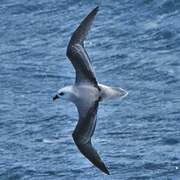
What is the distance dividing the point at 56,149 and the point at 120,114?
1781 millimetres

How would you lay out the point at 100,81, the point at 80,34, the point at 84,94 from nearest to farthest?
the point at 84,94
the point at 80,34
the point at 100,81

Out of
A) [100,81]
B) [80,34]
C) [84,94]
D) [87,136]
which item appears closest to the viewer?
[87,136]

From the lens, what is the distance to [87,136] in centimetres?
1538

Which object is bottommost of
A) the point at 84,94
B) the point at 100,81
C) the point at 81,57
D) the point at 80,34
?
the point at 100,81

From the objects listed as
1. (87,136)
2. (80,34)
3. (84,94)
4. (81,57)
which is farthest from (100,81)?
(87,136)

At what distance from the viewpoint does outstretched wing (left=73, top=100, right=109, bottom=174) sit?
591 inches

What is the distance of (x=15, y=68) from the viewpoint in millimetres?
24672

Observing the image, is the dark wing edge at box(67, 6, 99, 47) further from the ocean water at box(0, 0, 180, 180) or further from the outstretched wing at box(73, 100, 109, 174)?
the ocean water at box(0, 0, 180, 180)

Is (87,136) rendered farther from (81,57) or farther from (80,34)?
(80,34)

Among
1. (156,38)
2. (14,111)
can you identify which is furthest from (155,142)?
(156,38)

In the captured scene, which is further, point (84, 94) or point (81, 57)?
point (81, 57)

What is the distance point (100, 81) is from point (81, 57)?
6487mm

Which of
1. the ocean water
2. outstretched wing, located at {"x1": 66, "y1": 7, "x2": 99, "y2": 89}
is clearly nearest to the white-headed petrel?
outstretched wing, located at {"x1": 66, "y1": 7, "x2": 99, "y2": 89}

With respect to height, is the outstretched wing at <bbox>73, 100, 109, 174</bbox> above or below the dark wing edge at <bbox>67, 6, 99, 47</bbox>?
below
